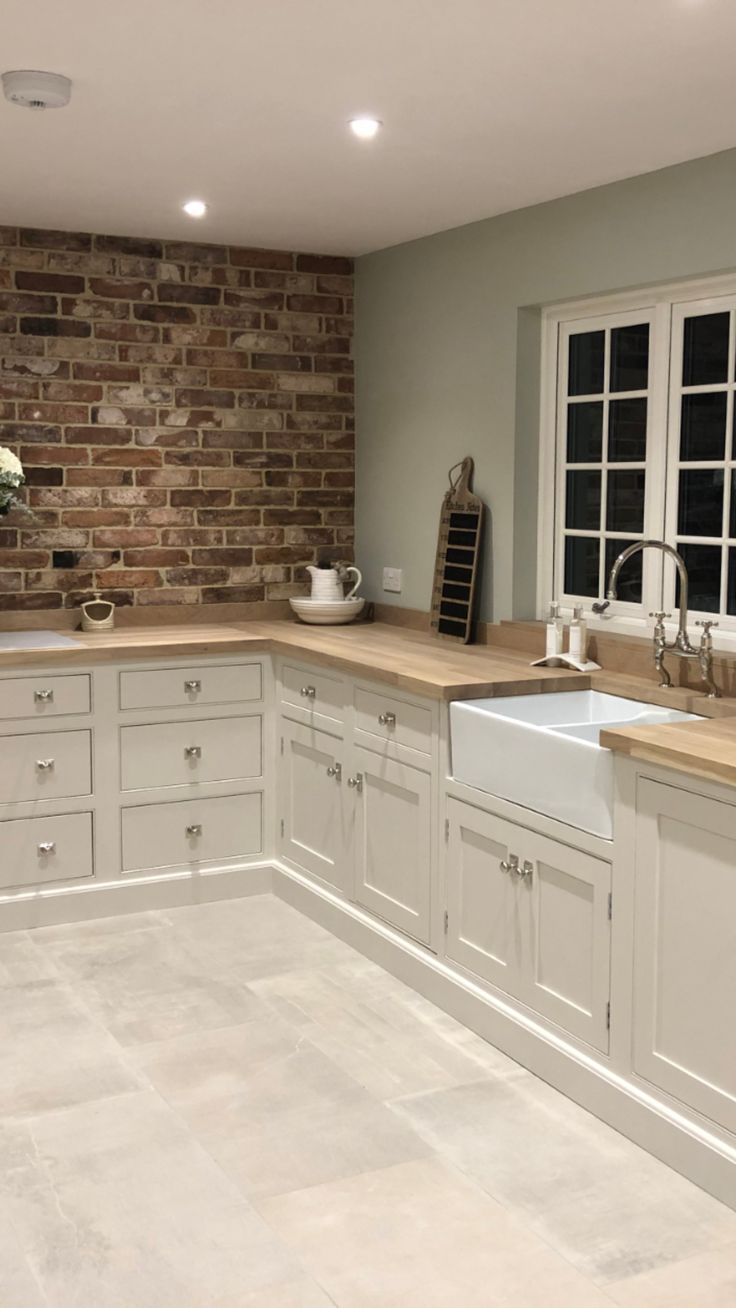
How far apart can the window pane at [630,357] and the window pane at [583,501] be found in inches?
12.2

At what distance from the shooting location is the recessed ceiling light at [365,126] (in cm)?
328

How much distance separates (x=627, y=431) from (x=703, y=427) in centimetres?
33

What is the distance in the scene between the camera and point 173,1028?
356 cm

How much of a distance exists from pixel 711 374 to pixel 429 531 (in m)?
1.42

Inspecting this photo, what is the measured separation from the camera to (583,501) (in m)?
4.29

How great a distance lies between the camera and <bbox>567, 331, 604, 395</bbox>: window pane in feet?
13.7

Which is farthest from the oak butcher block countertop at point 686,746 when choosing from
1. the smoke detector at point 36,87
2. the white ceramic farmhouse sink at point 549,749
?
the smoke detector at point 36,87

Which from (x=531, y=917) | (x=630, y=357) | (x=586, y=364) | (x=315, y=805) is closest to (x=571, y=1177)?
(x=531, y=917)

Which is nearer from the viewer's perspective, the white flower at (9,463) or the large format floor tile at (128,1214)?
the large format floor tile at (128,1214)

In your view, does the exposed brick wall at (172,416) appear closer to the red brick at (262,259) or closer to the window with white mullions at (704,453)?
the red brick at (262,259)

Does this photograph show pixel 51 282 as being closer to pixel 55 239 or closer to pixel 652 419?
pixel 55 239

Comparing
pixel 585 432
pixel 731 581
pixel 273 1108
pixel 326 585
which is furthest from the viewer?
pixel 326 585

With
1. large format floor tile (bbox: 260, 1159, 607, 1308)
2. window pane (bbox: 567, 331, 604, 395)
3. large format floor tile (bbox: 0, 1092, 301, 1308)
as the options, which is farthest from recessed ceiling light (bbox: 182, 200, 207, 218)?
large format floor tile (bbox: 260, 1159, 607, 1308)

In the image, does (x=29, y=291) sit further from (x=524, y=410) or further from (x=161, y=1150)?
(x=161, y=1150)
